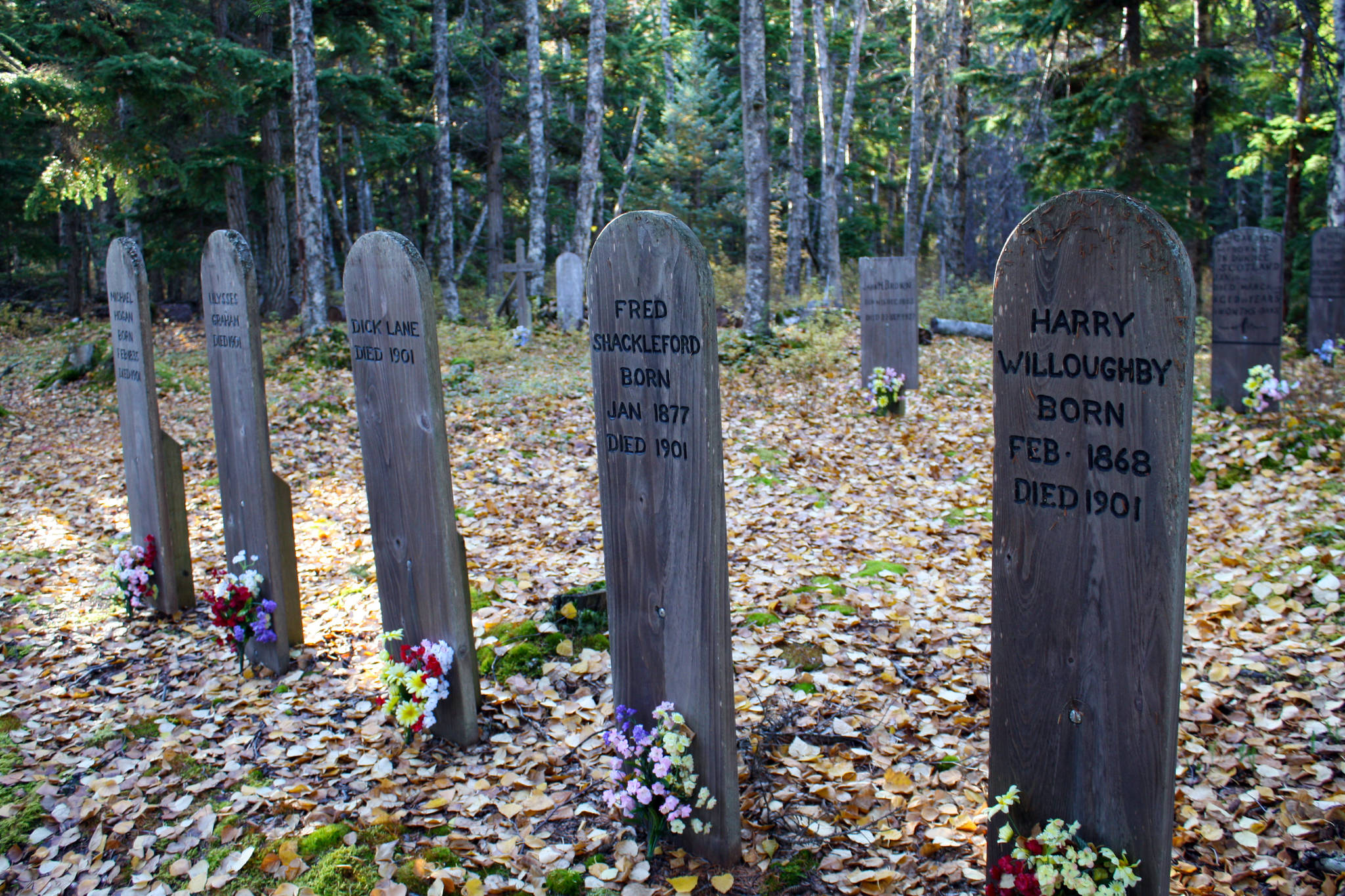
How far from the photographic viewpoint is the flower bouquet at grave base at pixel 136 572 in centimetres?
527

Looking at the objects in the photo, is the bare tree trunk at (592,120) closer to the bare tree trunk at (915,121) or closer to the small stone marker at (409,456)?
the bare tree trunk at (915,121)

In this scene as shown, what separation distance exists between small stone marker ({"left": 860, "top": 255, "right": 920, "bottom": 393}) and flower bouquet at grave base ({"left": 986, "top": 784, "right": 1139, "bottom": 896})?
28.1 ft

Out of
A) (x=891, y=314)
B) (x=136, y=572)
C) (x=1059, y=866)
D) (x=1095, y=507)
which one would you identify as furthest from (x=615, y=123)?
(x=1059, y=866)

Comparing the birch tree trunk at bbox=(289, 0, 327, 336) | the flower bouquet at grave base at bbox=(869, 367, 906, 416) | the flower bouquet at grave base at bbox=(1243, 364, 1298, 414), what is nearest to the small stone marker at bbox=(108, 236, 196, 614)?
the flower bouquet at grave base at bbox=(869, 367, 906, 416)

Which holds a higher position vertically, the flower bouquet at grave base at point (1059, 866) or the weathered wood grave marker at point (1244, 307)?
the weathered wood grave marker at point (1244, 307)

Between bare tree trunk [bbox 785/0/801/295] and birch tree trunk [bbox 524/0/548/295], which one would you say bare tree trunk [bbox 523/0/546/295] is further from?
bare tree trunk [bbox 785/0/801/295]

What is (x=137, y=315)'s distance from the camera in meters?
5.14

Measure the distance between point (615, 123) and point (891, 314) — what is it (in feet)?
72.7

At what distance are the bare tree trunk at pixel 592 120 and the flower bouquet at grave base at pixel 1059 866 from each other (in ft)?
58.4

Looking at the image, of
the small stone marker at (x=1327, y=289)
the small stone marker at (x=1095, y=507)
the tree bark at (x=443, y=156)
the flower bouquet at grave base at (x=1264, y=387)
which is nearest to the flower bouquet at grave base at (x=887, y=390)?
the flower bouquet at grave base at (x=1264, y=387)

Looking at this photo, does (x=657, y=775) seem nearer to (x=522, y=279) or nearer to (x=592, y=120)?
(x=522, y=279)

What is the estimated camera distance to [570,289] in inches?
735

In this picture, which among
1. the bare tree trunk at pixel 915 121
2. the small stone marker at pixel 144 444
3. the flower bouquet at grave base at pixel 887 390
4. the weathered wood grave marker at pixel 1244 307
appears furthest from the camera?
the bare tree trunk at pixel 915 121

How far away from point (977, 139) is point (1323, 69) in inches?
1036
